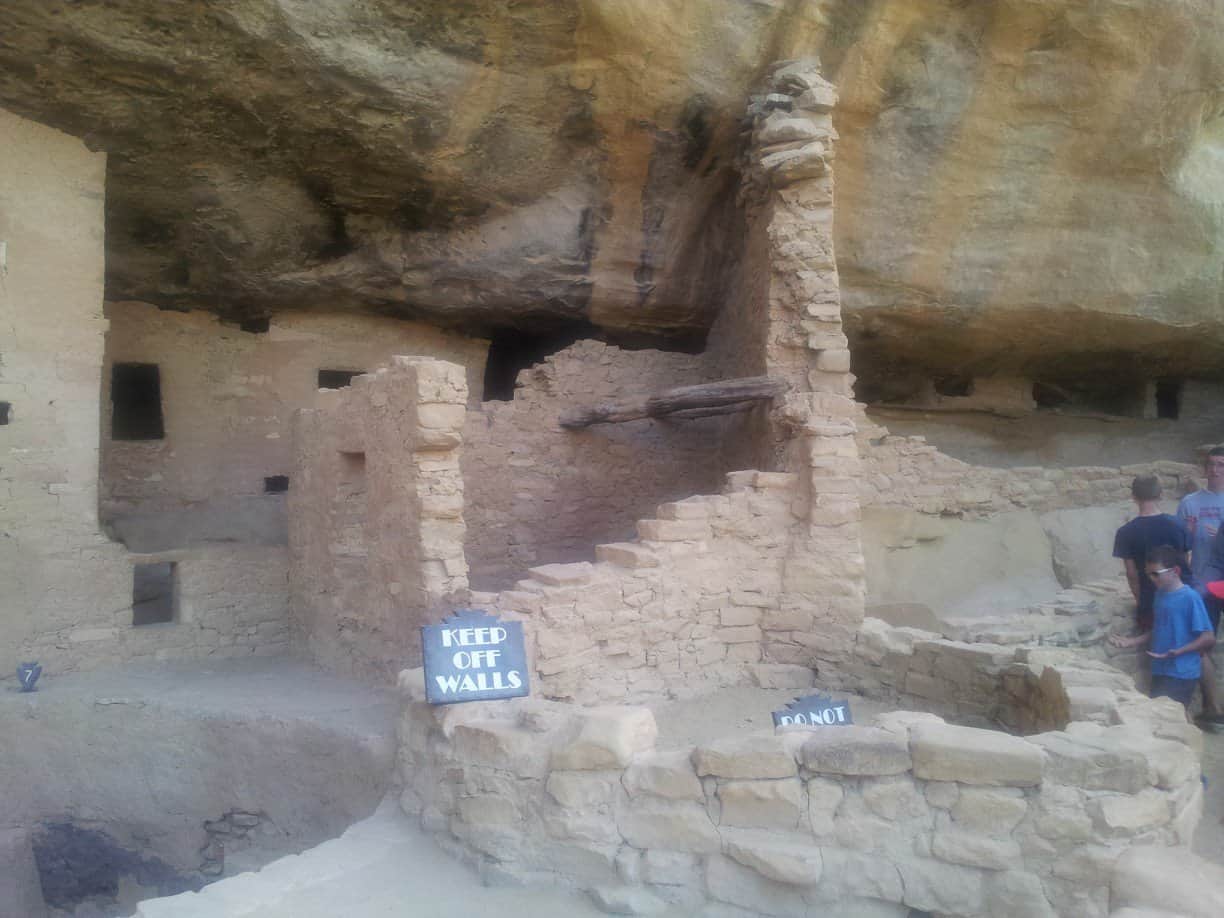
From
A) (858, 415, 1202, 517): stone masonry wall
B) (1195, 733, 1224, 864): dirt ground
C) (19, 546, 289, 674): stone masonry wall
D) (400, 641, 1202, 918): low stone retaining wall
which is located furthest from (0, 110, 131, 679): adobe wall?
(1195, 733, 1224, 864): dirt ground

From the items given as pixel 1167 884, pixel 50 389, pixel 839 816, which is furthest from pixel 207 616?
pixel 1167 884

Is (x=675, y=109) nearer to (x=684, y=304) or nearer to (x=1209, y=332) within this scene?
(x=684, y=304)

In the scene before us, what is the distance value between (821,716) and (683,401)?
132 inches

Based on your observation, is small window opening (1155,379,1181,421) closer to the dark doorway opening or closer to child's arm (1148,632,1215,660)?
child's arm (1148,632,1215,660)

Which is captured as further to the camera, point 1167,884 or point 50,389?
point 50,389

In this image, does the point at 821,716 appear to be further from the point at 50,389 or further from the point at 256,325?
the point at 256,325

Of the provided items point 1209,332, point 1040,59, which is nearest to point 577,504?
point 1040,59

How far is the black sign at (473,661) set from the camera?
343 centimetres

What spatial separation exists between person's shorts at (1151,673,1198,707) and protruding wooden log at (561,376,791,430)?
9.07 feet

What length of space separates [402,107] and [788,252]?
2.88m

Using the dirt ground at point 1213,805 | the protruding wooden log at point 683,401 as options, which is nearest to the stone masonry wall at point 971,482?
the protruding wooden log at point 683,401

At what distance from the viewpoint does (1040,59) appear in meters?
7.65

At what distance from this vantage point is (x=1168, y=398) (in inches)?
456

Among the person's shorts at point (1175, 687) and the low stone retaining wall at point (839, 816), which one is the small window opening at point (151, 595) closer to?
the low stone retaining wall at point (839, 816)
